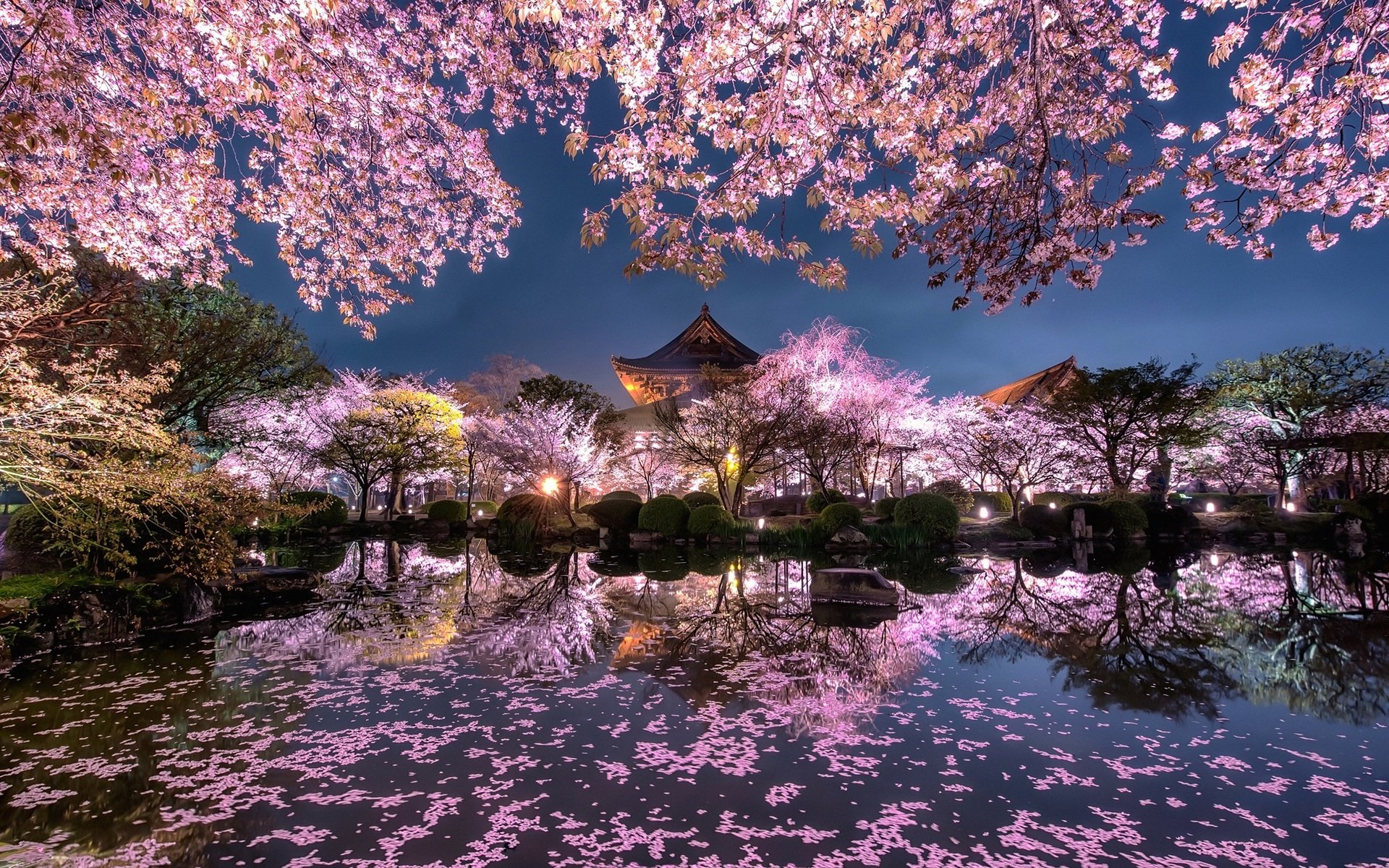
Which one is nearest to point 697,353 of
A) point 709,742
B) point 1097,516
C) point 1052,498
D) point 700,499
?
point 700,499

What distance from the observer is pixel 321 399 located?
1117 inches

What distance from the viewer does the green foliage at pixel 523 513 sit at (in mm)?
26141

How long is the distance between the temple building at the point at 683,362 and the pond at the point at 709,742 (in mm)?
31614

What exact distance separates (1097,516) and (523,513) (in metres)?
23.4

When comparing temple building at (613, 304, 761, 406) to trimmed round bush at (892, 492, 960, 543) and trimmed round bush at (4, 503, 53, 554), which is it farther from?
trimmed round bush at (4, 503, 53, 554)

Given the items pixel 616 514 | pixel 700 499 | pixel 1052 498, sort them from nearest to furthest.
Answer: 1. pixel 616 514
2. pixel 700 499
3. pixel 1052 498

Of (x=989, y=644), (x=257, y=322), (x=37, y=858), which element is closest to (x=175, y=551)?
(x=37, y=858)

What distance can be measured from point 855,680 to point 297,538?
25.3 m

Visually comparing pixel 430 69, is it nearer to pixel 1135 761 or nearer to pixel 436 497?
pixel 1135 761

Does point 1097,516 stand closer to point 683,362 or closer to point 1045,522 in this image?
point 1045,522

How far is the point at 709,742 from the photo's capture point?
4867 millimetres

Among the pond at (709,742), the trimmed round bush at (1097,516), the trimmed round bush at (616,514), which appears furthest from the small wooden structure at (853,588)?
the trimmed round bush at (1097,516)

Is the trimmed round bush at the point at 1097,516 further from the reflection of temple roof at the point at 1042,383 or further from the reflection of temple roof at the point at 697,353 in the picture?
the reflection of temple roof at the point at 697,353

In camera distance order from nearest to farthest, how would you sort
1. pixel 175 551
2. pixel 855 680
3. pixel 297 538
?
1. pixel 855 680
2. pixel 175 551
3. pixel 297 538
